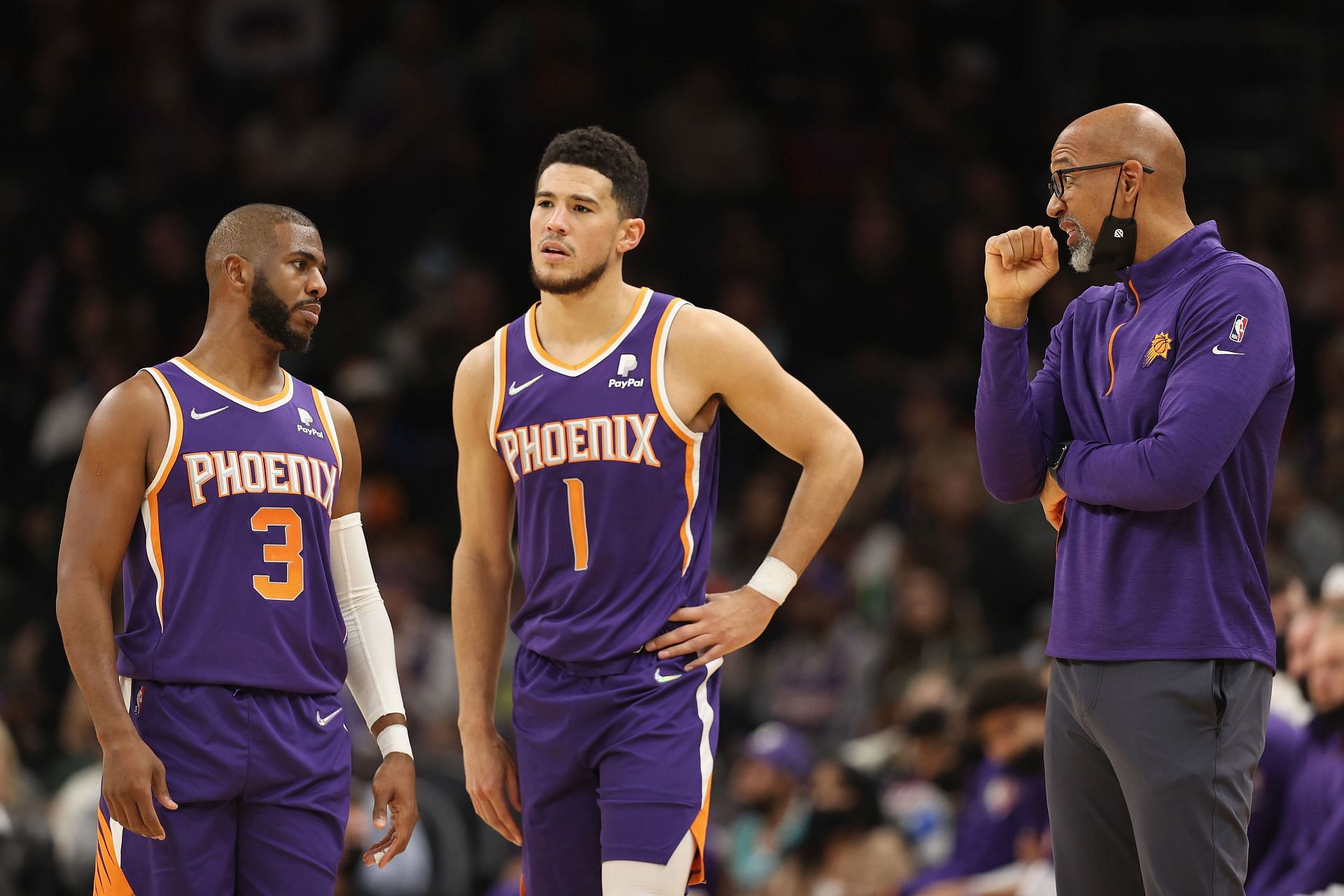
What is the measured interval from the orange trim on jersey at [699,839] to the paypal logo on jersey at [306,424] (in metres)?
1.49

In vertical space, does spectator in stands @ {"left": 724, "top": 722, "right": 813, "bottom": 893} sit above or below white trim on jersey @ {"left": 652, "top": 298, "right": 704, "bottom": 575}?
below

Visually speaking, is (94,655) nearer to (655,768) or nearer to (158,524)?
(158,524)

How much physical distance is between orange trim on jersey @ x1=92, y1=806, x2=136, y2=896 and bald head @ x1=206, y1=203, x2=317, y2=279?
5.09ft

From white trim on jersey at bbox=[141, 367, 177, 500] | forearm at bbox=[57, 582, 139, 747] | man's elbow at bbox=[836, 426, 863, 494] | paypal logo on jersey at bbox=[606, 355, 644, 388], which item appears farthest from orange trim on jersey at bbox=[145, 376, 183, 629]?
man's elbow at bbox=[836, 426, 863, 494]

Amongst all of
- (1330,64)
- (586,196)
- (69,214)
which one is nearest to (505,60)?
(69,214)

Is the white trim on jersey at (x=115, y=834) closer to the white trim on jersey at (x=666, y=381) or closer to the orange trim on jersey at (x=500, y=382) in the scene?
the orange trim on jersey at (x=500, y=382)

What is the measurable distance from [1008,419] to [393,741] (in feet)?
6.45

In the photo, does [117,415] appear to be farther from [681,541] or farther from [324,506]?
[681,541]

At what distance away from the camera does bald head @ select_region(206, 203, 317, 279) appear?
5004 mm

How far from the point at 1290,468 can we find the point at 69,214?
29.8 feet

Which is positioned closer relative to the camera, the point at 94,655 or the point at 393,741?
the point at 94,655

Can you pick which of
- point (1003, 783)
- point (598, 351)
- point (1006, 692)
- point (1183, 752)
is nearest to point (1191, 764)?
point (1183, 752)

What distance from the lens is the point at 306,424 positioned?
197 inches

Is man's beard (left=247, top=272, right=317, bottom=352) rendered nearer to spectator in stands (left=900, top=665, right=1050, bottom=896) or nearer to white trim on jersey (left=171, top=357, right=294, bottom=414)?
white trim on jersey (left=171, top=357, right=294, bottom=414)
